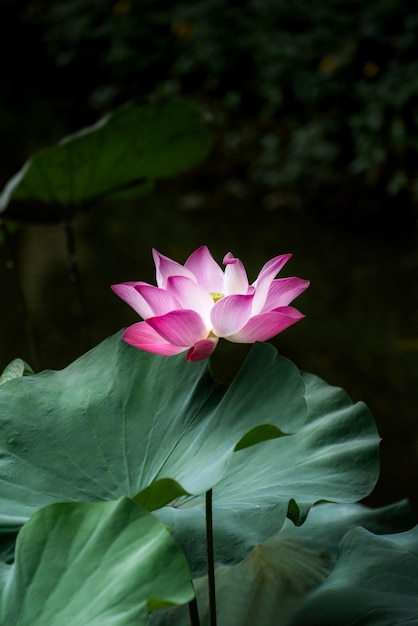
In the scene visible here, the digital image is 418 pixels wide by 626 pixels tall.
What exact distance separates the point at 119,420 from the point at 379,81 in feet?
11.0

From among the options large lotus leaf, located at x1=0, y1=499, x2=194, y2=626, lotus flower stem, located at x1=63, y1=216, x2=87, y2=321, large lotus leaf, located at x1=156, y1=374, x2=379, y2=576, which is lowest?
lotus flower stem, located at x1=63, y1=216, x2=87, y2=321

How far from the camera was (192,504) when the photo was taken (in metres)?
0.69

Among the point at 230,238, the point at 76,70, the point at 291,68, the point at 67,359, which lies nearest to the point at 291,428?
the point at 67,359

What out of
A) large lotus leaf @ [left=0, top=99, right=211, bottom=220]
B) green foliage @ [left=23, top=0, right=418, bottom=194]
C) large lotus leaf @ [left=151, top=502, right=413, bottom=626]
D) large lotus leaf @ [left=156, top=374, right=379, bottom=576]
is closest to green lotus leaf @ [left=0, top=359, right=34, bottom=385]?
large lotus leaf @ [left=156, top=374, right=379, bottom=576]

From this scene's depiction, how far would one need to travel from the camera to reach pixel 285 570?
2.90ft

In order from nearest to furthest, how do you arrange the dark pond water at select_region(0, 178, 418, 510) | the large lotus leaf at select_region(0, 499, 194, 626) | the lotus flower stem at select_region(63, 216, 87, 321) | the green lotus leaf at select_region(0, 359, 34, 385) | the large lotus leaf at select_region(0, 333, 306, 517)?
the large lotus leaf at select_region(0, 499, 194, 626)
the large lotus leaf at select_region(0, 333, 306, 517)
the green lotus leaf at select_region(0, 359, 34, 385)
the lotus flower stem at select_region(63, 216, 87, 321)
the dark pond water at select_region(0, 178, 418, 510)

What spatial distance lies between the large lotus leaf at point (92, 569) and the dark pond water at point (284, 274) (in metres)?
0.87

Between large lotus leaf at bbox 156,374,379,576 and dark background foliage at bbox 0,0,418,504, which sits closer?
large lotus leaf at bbox 156,374,379,576

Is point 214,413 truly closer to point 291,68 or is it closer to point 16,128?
point 291,68

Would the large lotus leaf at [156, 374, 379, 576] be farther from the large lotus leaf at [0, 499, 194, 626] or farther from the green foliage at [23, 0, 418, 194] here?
the green foliage at [23, 0, 418, 194]

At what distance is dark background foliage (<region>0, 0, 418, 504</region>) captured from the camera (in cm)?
224

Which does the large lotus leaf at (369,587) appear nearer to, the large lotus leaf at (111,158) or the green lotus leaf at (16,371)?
the green lotus leaf at (16,371)

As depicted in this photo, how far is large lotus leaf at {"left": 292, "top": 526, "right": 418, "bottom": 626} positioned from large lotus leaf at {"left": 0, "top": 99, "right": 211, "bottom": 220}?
765 mm

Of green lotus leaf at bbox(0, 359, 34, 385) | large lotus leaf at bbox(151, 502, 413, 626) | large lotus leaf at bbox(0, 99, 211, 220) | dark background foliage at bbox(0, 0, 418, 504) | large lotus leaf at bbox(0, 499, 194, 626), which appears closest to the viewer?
large lotus leaf at bbox(0, 499, 194, 626)
